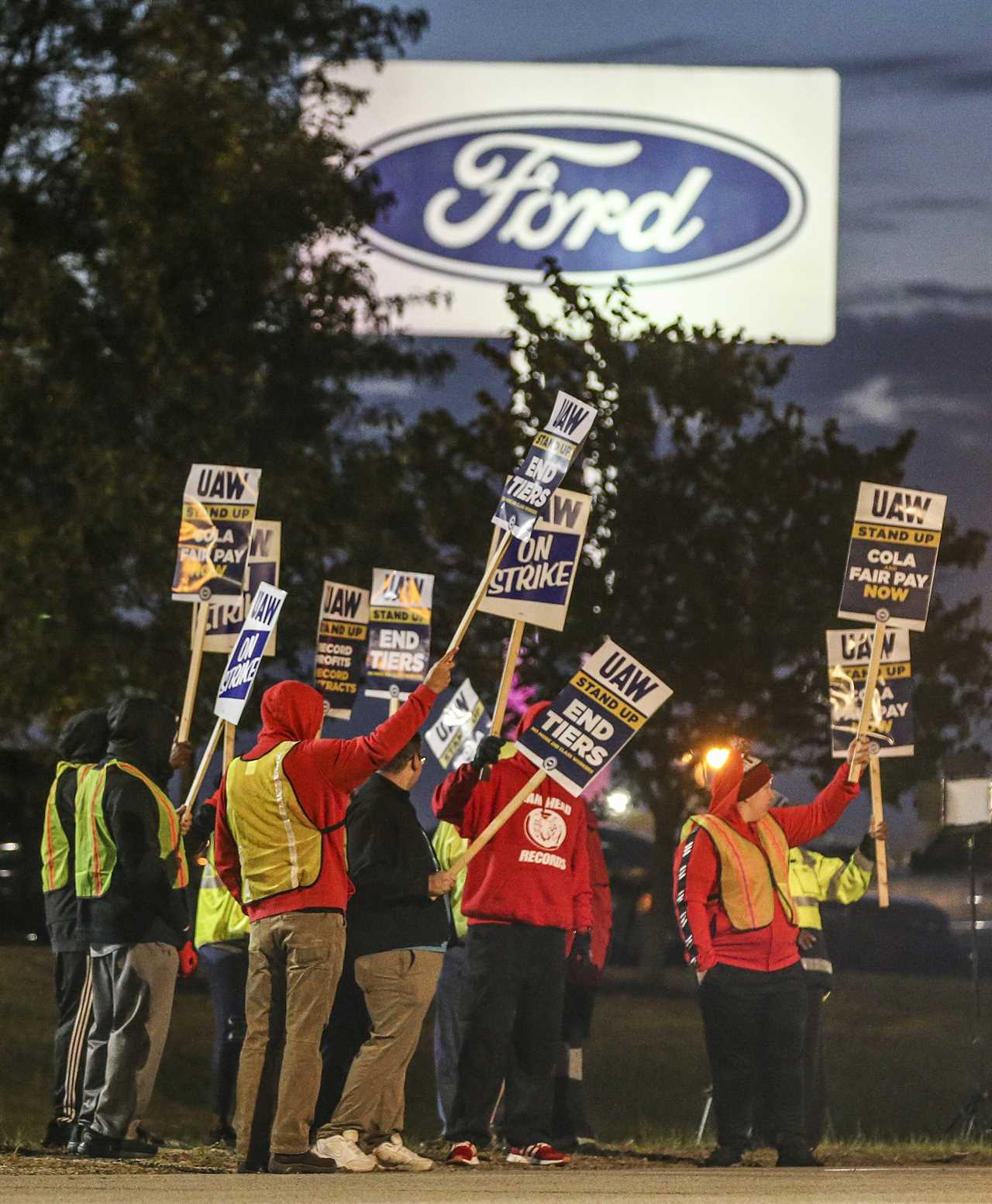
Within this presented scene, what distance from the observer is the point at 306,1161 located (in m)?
8.91

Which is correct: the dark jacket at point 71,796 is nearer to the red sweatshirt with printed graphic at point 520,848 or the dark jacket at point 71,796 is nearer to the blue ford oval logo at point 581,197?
the red sweatshirt with printed graphic at point 520,848

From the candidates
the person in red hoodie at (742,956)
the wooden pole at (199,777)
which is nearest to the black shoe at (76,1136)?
the wooden pole at (199,777)

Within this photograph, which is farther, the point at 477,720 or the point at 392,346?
the point at 392,346

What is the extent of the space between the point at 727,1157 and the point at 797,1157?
1.17ft

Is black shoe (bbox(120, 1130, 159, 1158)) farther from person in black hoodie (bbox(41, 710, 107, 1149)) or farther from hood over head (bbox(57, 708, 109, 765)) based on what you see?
hood over head (bbox(57, 708, 109, 765))

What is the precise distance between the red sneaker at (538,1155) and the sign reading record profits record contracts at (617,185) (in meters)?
25.5

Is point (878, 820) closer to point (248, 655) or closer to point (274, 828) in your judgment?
point (248, 655)

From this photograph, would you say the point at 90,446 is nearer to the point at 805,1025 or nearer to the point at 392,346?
the point at 392,346

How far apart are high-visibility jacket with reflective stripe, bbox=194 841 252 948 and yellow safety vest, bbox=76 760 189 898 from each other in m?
1.27

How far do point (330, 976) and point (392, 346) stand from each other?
15.5 metres

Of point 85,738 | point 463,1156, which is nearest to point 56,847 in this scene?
point 85,738

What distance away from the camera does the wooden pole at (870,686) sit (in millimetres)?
11211

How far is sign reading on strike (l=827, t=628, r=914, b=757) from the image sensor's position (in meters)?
12.6

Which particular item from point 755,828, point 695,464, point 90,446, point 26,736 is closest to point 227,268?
point 90,446
